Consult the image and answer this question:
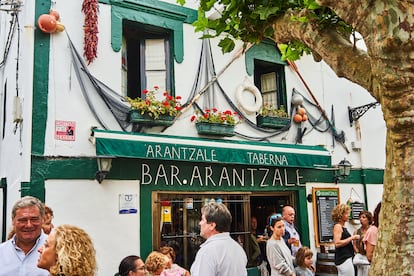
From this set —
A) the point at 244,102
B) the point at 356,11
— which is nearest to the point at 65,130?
the point at 244,102

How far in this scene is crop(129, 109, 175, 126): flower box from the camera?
7.81 m

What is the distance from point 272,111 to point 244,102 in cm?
74

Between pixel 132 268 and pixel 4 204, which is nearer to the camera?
pixel 132 268

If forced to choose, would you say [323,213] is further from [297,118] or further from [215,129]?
[215,129]

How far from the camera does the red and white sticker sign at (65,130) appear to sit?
285 inches

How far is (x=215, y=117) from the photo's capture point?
8758mm

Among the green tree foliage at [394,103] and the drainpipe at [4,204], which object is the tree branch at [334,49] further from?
Answer: the drainpipe at [4,204]

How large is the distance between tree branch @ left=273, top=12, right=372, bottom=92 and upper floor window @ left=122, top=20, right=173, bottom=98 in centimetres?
408

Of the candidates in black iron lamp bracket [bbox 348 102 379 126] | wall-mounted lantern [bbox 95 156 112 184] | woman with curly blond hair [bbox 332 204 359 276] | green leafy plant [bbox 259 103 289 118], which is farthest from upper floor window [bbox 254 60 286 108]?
wall-mounted lantern [bbox 95 156 112 184]

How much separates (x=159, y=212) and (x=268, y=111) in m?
3.25

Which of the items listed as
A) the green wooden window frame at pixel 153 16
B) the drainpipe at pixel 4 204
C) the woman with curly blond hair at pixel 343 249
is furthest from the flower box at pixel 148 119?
the woman with curly blond hair at pixel 343 249

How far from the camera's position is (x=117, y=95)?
7887 mm

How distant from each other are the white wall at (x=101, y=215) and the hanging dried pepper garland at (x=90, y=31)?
2064mm

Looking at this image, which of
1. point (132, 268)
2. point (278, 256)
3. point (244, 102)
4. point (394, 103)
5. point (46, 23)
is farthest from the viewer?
point (244, 102)
